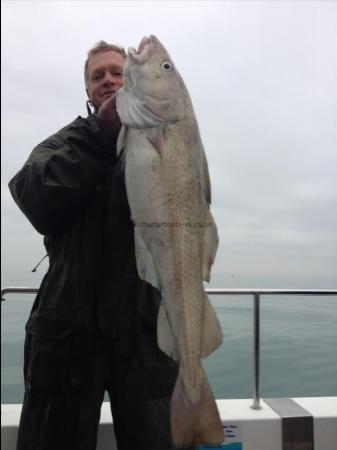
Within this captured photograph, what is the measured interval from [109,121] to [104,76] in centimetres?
55

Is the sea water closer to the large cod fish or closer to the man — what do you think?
the man

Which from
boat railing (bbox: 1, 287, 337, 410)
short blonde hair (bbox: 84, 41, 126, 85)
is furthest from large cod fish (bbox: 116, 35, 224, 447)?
boat railing (bbox: 1, 287, 337, 410)

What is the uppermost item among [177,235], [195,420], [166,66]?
[166,66]

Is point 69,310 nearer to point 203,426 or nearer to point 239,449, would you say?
point 203,426

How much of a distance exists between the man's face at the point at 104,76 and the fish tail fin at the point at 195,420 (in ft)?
5.11

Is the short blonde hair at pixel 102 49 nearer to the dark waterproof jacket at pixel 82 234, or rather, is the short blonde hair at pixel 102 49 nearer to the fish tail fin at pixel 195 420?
the dark waterproof jacket at pixel 82 234

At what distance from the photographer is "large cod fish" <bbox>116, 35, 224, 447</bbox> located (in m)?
1.58

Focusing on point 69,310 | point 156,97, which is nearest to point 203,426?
point 69,310

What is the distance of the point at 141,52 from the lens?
190cm

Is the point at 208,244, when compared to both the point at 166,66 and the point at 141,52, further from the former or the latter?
the point at 141,52

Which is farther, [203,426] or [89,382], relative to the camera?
[89,382]

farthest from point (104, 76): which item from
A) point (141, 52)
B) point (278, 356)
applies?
point (278, 356)

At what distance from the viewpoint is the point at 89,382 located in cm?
185

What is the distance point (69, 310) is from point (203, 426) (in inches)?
30.0
